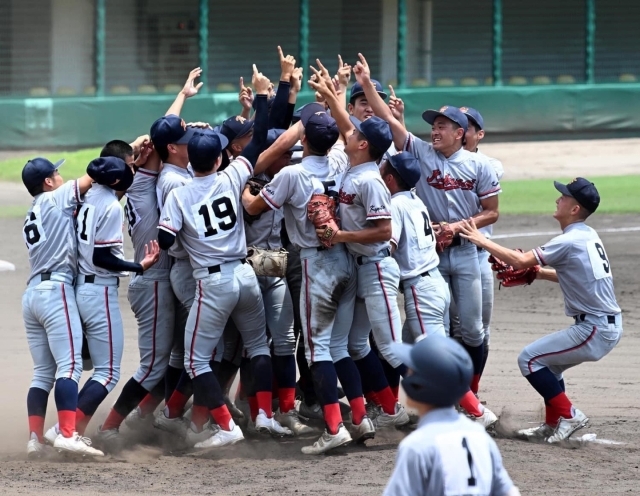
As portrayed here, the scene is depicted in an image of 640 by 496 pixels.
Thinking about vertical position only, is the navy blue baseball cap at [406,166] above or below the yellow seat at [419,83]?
below

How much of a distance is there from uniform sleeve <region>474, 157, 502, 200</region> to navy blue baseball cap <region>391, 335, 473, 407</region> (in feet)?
12.0

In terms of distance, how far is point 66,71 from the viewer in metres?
18.5

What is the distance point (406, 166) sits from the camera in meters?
6.13

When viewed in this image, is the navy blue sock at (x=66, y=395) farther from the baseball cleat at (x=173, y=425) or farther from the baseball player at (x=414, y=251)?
the baseball player at (x=414, y=251)

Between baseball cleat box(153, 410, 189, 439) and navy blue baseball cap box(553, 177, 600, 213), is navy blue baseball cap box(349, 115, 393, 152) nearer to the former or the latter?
navy blue baseball cap box(553, 177, 600, 213)

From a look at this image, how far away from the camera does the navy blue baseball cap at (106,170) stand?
5.77 m

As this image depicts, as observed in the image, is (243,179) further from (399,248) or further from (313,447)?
(313,447)

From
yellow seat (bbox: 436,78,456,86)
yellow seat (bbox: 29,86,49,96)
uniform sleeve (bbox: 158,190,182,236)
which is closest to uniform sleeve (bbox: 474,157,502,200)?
uniform sleeve (bbox: 158,190,182,236)

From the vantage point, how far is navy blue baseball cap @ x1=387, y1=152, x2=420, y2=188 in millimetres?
6121

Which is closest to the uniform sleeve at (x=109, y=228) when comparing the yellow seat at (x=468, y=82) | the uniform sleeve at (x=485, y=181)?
the uniform sleeve at (x=485, y=181)

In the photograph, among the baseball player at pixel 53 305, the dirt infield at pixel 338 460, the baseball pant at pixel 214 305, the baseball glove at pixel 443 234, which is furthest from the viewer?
the baseball glove at pixel 443 234

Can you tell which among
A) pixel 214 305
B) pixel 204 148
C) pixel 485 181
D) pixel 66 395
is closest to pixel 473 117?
pixel 485 181

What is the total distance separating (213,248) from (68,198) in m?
0.82

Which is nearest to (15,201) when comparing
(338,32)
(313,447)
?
(338,32)
